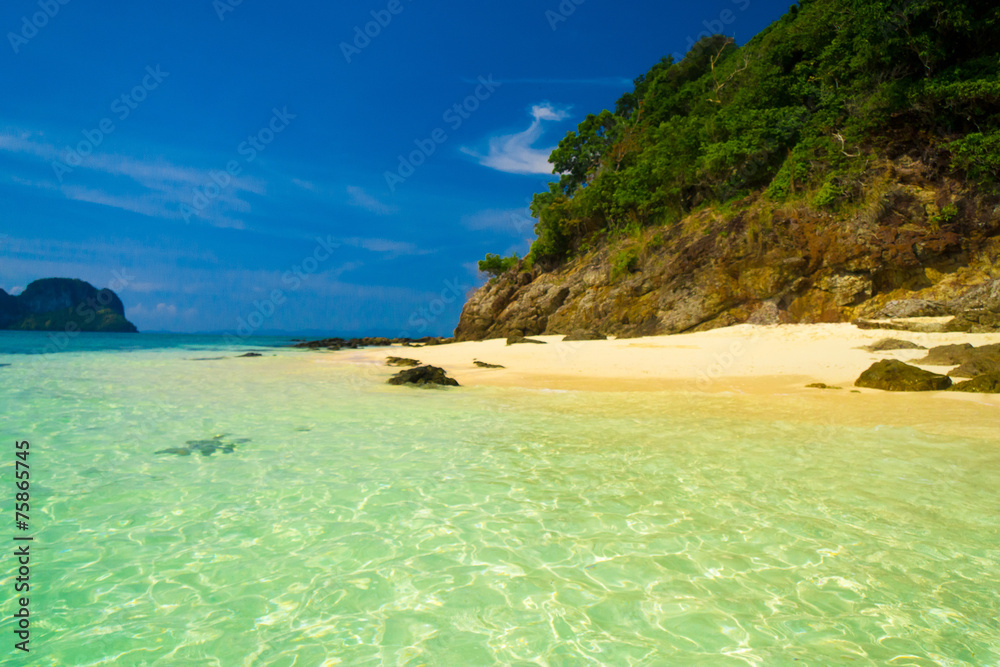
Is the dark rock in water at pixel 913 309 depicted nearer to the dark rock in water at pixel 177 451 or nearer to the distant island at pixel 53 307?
the dark rock in water at pixel 177 451

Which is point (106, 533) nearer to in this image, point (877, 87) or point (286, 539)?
point (286, 539)

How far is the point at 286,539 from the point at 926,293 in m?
24.7

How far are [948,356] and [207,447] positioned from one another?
17.2 m

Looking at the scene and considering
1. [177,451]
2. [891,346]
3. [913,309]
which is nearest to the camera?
[177,451]

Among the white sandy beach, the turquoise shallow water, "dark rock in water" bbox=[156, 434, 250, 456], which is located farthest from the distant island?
the turquoise shallow water

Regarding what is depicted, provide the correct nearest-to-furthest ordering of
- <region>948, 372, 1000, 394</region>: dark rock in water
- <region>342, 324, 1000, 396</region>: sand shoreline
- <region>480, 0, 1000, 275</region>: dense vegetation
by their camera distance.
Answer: <region>948, 372, 1000, 394</region>: dark rock in water → <region>342, 324, 1000, 396</region>: sand shoreline → <region>480, 0, 1000, 275</region>: dense vegetation

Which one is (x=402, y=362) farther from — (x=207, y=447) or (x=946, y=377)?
(x=946, y=377)

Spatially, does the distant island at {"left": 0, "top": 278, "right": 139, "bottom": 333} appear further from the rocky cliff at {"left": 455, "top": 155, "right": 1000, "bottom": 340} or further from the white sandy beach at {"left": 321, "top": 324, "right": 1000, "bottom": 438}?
the white sandy beach at {"left": 321, "top": 324, "right": 1000, "bottom": 438}

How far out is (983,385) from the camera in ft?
31.3

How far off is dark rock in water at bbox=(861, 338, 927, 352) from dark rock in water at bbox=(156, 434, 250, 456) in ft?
57.8

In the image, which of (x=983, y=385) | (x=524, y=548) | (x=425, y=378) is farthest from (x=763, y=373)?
(x=524, y=548)

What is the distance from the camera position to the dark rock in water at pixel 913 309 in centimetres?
1752

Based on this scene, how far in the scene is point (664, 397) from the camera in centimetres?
1036

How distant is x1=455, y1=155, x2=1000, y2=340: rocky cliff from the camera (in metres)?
18.7
